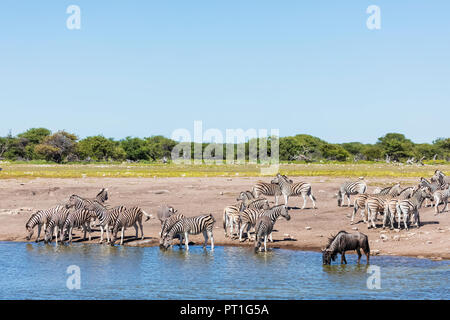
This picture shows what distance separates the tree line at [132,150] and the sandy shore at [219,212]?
6704 centimetres

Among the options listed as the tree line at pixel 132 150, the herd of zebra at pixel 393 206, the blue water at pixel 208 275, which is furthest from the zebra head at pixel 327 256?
the tree line at pixel 132 150

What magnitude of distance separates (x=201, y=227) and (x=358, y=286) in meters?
6.10

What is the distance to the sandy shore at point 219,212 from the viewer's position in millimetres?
19219

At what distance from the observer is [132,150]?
121 metres

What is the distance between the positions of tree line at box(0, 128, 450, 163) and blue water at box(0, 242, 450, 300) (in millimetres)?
90889

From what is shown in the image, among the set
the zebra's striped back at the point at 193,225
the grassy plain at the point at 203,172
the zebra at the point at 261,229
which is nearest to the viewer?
the zebra at the point at 261,229

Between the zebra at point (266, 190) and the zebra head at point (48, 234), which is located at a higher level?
the zebra at point (266, 190)

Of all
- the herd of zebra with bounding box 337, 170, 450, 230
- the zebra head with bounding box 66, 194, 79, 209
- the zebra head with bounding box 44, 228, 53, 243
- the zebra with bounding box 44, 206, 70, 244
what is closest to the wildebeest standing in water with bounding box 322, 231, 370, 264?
the herd of zebra with bounding box 337, 170, 450, 230

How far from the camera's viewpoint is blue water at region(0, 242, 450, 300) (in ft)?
44.8

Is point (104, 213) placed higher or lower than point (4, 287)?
higher

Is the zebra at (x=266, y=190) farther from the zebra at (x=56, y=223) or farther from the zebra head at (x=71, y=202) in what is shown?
the zebra at (x=56, y=223)

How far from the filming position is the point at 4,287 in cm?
1448
